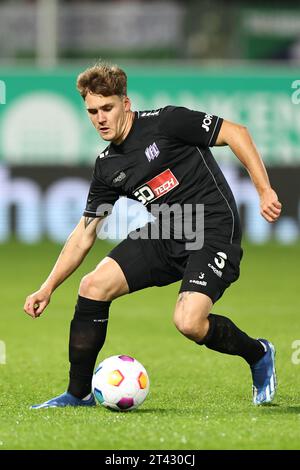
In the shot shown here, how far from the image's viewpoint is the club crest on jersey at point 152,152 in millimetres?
6461

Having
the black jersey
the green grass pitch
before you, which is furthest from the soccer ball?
the black jersey

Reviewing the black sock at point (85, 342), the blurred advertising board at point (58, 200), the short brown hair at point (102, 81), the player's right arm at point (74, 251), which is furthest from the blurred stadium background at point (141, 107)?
the short brown hair at point (102, 81)

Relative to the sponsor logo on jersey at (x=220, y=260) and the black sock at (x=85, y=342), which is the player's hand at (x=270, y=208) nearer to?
the sponsor logo on jersey at (x=220, y=260)

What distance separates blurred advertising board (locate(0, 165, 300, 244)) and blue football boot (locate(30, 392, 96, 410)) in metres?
10.5

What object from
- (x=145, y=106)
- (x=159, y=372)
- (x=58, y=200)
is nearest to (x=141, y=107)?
(x=145, y=106)

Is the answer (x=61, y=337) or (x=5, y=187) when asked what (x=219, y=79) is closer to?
(x=5, y=187)

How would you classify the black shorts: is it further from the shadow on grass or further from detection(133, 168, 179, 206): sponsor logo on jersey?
the shadow on grass

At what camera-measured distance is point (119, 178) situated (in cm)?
650

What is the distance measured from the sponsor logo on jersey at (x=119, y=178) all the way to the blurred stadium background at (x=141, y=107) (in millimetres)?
1920

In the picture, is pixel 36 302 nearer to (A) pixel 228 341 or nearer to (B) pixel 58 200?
(A) pixel 228 341

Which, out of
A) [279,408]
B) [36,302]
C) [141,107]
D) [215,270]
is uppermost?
[141,107]

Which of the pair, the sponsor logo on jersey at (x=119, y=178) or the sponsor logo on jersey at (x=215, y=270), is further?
the sponsor logo on jersey at (x=119, y=178)

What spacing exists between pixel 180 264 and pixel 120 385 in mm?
839
